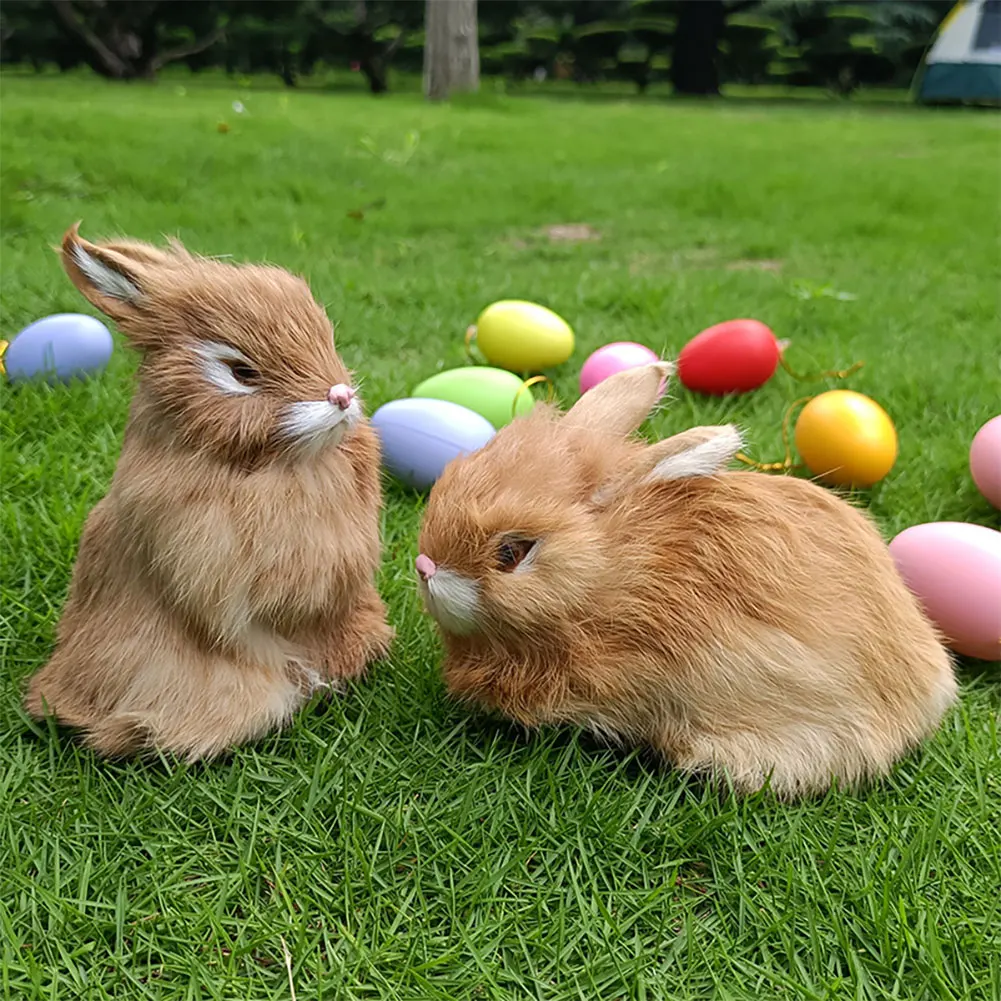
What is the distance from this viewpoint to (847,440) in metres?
2.29

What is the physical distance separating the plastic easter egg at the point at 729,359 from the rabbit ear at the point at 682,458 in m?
1.50

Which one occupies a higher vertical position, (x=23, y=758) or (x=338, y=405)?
(x=338, y=405)

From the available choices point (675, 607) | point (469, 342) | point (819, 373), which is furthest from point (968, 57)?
point (675, 607)

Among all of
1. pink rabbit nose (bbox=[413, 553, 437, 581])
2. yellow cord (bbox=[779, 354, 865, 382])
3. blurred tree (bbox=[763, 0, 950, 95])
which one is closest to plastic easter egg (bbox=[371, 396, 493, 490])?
pink rabbit nose (bbox=[413, 553, 437, 581])

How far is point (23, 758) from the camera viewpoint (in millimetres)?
1461

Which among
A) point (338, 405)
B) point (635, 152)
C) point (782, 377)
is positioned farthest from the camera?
point (635, 152)

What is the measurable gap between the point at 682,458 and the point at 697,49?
2027 centimetres

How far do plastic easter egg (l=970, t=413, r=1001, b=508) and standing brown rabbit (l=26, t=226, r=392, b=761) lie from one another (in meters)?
1.58

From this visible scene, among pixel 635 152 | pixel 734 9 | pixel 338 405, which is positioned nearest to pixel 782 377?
pixel 338 405

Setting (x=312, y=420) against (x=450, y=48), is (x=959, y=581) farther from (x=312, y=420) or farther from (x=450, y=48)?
(x=450, y=48)

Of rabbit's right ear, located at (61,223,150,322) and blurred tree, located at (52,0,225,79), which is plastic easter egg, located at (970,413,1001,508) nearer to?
A: rabbit's right ear, located at (61,223,150,322)

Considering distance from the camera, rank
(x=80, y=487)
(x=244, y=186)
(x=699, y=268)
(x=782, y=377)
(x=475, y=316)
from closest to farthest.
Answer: (x=80, y=487)
(x=782, y=377)
(x=475, y=316)
(x=699, y=268)
(x=244, y=186)

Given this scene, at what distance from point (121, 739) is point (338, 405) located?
2.01 feet

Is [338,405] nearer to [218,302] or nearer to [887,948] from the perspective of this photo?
[218,302]
